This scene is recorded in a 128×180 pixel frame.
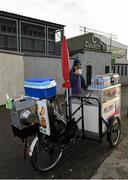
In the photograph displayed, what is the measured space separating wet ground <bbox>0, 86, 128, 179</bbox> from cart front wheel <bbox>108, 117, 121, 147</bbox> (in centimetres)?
18

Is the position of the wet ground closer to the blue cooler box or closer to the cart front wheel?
the cart front wheel

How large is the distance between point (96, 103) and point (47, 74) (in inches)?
389

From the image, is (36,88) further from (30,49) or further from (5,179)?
(30,49)

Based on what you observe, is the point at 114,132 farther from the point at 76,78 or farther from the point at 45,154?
the point at 45,154

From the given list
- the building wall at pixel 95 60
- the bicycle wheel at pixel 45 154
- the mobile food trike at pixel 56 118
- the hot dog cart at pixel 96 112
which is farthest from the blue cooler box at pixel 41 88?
the building wall at pixel 95 60

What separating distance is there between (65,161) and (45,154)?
456mm

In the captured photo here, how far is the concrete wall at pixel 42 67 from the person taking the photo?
1260 cm

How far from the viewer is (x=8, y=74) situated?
1062 centimetres

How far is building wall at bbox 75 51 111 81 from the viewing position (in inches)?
709

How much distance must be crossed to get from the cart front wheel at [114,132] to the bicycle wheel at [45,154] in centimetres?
121

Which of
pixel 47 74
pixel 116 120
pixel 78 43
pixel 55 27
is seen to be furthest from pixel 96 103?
pixel 78 43

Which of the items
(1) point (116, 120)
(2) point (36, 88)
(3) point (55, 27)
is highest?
(3) point (55, 27)

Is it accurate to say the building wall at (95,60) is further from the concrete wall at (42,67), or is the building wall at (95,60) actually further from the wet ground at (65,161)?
the wet ground at (65,161)

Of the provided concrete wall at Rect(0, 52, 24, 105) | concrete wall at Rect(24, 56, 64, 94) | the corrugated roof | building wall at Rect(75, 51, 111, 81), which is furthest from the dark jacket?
building wall at Rect(75, 51, 111, 81)
